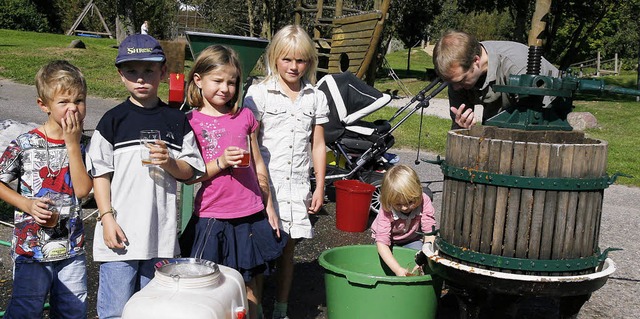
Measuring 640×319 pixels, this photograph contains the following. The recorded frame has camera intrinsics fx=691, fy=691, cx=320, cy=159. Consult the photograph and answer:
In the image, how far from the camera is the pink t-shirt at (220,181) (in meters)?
3.54

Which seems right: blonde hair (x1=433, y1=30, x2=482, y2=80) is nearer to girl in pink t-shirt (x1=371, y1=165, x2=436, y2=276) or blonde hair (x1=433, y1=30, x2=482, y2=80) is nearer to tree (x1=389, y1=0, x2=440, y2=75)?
girl in pink t-shirt (x1=371, y1=165, x2=436, y2=276)

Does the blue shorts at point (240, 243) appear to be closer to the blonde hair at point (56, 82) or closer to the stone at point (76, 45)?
the blonde hair at point (56, 82)

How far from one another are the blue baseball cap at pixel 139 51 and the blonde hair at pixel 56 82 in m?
0.25

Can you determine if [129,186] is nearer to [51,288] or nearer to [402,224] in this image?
[51,288]

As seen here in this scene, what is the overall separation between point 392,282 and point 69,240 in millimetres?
1610

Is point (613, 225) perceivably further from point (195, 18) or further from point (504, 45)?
point (195, 18)

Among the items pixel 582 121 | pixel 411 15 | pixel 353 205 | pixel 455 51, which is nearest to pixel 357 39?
pixel 353 205

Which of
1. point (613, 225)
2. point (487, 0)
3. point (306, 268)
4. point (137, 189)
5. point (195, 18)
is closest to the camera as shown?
point (137, 189)

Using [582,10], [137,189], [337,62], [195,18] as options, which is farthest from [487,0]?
[137,189]

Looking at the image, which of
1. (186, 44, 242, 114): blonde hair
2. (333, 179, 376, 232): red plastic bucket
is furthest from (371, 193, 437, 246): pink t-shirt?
(333, 179, 376, 232): red plastic bucket

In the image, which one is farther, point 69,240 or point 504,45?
point 504,45

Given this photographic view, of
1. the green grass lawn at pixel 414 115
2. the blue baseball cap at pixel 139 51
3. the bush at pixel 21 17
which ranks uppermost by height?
the bush at pixel 21 17

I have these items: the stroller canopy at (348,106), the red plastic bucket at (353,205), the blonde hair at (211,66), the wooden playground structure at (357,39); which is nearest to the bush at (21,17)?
the wooden playground structure at (357,39)

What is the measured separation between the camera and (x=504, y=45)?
434 cm
